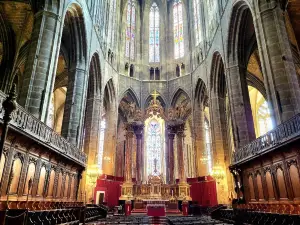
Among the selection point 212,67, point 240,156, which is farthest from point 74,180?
point 212,67

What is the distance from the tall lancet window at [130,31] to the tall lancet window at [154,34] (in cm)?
237

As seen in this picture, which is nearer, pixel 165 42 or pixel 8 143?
pixel 8 143

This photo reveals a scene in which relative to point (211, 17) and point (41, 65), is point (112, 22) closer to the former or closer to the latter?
point (211, 17)

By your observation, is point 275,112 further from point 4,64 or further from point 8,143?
point 4,64

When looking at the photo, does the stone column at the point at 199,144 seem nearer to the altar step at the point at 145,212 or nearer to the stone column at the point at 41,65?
the altar step at the point at 145,212

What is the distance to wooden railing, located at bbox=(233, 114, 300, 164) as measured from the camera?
998cm

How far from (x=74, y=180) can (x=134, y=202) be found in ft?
18.8

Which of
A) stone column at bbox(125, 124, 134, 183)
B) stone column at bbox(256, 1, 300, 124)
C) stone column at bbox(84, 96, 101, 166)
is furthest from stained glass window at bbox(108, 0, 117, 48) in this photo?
stone column at bbox(256, 1, 300, 124)

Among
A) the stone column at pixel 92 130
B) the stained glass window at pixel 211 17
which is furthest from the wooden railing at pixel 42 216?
the stained glass window at pixel 211 17

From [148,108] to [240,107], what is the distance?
8557 mm

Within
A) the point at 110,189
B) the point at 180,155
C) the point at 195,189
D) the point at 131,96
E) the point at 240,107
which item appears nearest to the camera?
the point at 240,107

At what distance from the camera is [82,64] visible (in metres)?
19.4

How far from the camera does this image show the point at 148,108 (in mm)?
23375

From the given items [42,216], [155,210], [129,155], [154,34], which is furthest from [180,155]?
[154,34]
